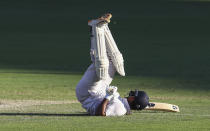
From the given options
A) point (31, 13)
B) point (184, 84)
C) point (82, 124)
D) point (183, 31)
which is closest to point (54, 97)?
point (184, 84)

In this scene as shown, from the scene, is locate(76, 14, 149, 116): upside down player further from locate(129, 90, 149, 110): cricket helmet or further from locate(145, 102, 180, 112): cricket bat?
locate(145, 102, 180, 112): cricket bat

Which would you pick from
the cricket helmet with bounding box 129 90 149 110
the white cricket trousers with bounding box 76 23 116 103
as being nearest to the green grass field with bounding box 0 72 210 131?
the cricket helmet with bounding box 129 90 149 110

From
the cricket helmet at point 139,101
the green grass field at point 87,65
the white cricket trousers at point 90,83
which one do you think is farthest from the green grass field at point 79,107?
the white cricket trousers at point 90,83

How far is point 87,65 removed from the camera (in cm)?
2416

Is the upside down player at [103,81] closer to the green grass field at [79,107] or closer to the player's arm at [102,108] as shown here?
the player's arm at [102,108]

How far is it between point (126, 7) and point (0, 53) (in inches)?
1293

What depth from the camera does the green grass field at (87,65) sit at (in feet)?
35.4

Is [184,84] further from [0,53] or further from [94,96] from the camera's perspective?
[0,53]

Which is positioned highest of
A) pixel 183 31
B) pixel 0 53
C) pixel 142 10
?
pixel 142 10

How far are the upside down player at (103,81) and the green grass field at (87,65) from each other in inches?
9.9

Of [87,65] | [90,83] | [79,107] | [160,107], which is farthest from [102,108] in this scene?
[87,65]

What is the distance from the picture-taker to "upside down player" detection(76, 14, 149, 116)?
1100 cm

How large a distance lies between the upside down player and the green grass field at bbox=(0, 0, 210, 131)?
252 mm

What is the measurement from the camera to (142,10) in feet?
187
